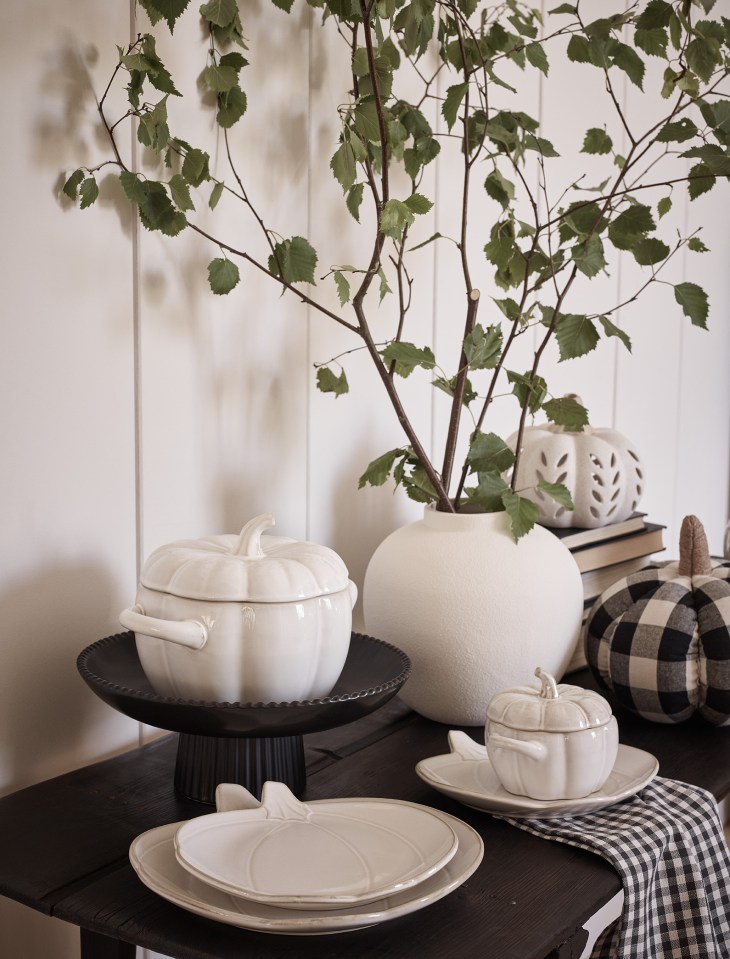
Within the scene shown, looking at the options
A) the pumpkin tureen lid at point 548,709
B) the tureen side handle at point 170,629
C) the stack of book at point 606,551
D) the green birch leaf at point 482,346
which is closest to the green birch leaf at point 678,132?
the green birch leaf at point 482,346

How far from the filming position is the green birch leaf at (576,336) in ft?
3.67

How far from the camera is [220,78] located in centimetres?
104

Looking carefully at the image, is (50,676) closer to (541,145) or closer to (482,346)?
(482,346)

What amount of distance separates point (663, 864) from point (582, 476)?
1.91 feet

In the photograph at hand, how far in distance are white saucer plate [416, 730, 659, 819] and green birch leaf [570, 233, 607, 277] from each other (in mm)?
507

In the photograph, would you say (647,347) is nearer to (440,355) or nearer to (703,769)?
(440,355)

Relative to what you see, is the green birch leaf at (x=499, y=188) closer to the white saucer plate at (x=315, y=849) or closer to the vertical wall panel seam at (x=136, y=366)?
the vertical wall panel seam at (x=136, y=366)

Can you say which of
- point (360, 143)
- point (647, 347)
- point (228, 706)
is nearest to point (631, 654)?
point (228, 706)

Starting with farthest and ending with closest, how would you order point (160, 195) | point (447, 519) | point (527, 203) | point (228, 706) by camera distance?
point (527, 203) → point (447, 519) → point (160, 195) → point (228, 706)

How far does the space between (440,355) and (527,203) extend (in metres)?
0.32

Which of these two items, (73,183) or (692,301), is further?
(692,301)

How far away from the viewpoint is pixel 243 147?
Answer: 112 cm

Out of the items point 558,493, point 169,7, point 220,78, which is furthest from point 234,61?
point 558,493

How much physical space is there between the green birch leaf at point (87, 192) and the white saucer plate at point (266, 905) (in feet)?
1.79
